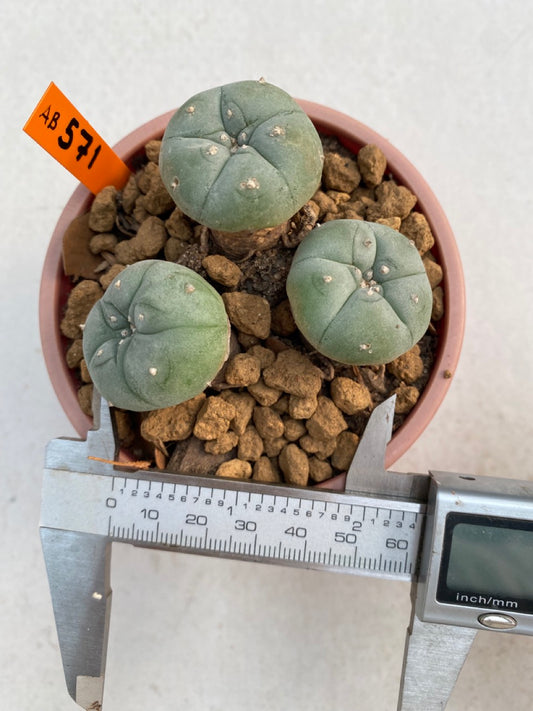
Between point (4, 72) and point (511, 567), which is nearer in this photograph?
point (511, 567)

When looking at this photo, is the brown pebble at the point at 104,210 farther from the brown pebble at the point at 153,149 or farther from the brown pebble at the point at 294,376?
the brown pebble at the point at 294,376

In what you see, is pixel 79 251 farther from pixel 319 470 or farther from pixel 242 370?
pixel 319 470

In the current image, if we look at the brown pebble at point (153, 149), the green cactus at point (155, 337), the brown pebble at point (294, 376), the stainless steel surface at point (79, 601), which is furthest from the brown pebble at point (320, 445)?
the brown pebble at point (153, 149)

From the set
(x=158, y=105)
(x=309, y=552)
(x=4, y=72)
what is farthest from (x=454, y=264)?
(x=4, y=72)

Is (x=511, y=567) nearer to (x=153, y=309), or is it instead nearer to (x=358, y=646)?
(x=358, y=646)

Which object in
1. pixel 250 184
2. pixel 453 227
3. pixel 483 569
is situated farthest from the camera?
pixel 453 227

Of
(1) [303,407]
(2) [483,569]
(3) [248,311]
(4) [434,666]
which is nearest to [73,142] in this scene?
(3) [248,311]
